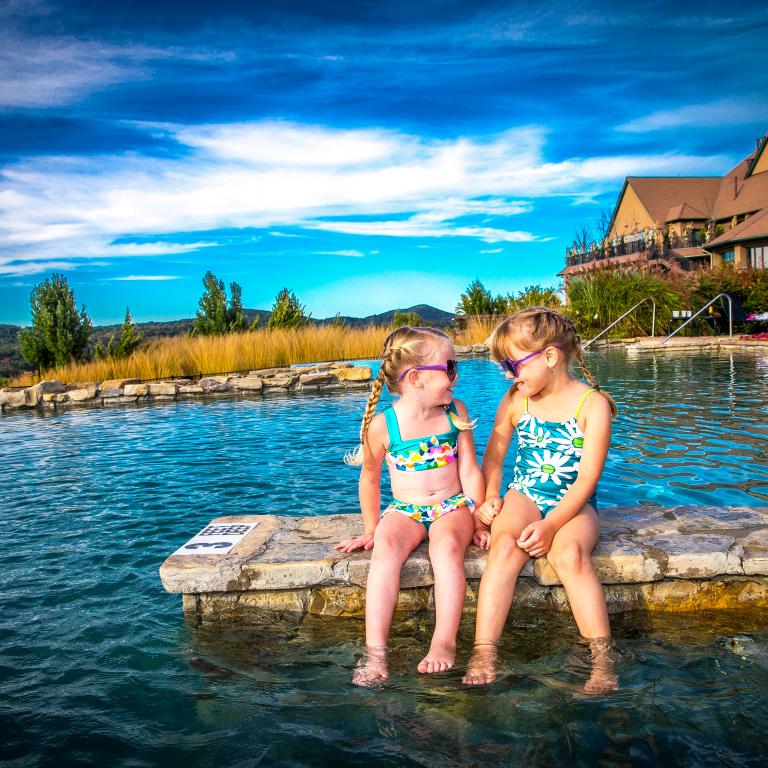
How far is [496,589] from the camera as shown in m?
2.59

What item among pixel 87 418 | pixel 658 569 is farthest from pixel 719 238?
pixel 658 569

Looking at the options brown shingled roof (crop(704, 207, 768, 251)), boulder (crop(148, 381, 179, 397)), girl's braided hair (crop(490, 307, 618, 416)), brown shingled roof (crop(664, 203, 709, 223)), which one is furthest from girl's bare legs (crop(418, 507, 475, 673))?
brown shingled roof (crop(664, 203, 709, 223))

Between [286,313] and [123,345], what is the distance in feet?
19.4

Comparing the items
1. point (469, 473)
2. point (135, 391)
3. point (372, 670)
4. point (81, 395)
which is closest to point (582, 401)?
point (469, 473)

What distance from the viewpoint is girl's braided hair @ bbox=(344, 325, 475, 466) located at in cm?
302

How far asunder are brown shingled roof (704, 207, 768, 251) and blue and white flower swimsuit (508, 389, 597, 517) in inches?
1123

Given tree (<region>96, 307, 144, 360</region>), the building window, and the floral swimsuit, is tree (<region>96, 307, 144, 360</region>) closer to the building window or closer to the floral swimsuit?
the floral swimsuit

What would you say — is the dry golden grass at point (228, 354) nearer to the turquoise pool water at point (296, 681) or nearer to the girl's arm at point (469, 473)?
the turquoise pool water at point (296, 681)

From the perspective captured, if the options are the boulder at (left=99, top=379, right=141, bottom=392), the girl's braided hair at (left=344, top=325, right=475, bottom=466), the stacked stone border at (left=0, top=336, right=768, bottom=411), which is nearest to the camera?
the girl's braided hair at (left=344, top=325, right=475, bottom=466)

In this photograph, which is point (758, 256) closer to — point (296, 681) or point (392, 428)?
point (392, 428)

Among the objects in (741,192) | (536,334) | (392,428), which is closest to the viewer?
(536,334)

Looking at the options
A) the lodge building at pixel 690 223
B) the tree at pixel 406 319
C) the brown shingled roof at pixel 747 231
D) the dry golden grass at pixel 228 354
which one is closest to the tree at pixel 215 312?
the dry golden grass at pixel 228 354

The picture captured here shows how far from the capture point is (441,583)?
8.66 ft

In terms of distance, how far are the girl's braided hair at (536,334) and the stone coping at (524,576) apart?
2.16 feet
